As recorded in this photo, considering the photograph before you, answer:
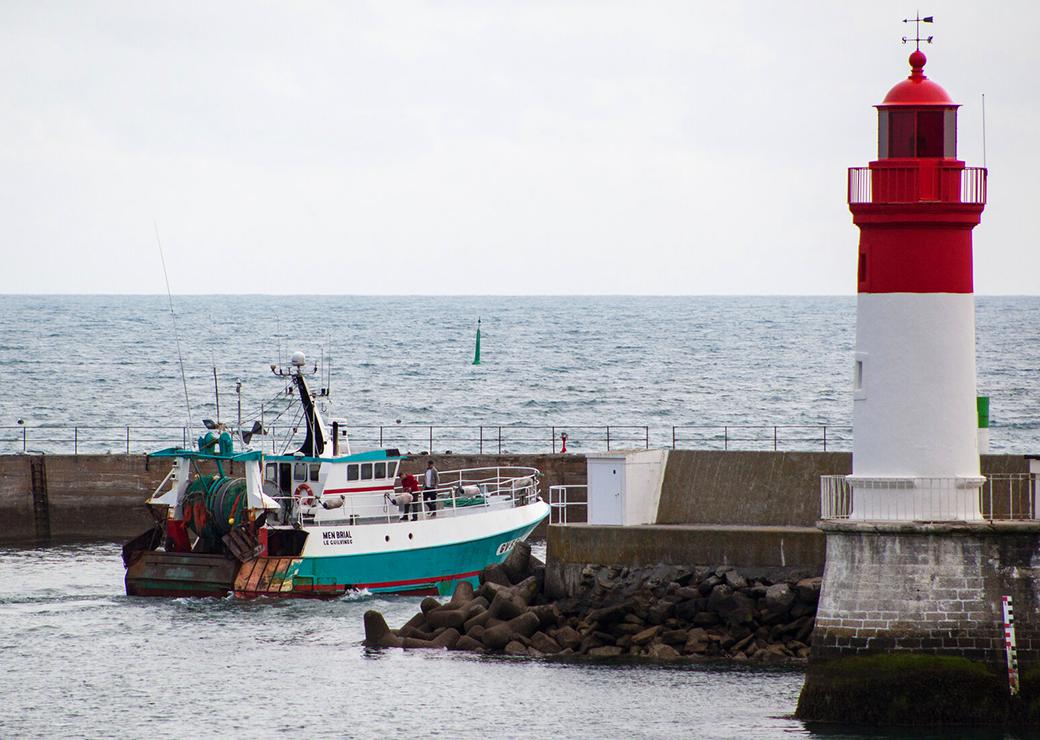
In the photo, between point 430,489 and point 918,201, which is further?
point 430,489

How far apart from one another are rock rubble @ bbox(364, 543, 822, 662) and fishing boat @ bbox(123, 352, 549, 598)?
240 inches

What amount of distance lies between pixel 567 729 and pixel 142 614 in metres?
11.4

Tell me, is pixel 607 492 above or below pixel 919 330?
below

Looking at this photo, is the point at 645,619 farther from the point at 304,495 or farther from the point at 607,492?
the point at 304,495

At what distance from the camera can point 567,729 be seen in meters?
21.1

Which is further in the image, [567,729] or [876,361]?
[567,729]

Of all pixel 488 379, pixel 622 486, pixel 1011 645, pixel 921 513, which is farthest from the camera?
pixel 488 379

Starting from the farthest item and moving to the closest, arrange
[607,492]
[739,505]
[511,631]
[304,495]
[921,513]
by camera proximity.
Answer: [304,495] < [739,505] < [607,492] < [511,631] < [921,513]

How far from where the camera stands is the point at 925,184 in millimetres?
19172

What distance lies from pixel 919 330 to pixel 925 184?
151cm

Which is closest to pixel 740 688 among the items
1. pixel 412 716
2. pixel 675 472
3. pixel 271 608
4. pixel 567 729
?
pixel 567 729

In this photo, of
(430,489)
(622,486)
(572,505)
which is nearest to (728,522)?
(622,486)

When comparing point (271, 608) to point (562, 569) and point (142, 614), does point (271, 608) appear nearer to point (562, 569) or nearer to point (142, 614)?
point (142, 614)

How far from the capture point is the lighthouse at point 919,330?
1908 centimetres
